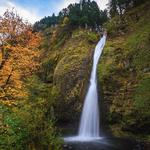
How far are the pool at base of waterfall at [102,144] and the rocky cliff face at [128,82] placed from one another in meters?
2.01

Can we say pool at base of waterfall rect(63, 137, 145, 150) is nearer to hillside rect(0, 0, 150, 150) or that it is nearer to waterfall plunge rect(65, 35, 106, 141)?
hillside rect(0, 0, 150, 150)

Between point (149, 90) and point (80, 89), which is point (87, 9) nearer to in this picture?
point (80, 89)

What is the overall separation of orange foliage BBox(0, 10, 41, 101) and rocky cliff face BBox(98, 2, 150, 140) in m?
13.7

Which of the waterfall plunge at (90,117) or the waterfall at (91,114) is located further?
the waterfall at (91,114)

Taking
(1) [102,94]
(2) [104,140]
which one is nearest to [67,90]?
(1) [102,94]

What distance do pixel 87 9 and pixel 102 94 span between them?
96.7 feet

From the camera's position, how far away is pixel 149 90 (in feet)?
96.4

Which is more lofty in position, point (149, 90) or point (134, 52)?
point (134, 52)

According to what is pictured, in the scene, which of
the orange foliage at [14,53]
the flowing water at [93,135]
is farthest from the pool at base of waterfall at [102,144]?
the orange foliage at [14,53]

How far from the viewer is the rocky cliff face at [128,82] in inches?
1131

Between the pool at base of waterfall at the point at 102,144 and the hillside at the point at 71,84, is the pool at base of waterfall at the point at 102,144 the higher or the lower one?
the lower one

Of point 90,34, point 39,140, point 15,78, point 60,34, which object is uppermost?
point 60,34

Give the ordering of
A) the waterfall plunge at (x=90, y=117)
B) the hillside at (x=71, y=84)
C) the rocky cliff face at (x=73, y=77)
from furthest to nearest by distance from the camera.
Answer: the rocky cliff face at (x=73, y=77)
the waterfall plunge at (x=90, y=117)
the hillside at (x=71, y=84)

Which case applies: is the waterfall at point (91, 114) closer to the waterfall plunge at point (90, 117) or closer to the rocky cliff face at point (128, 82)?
the waterfall plunge at point (90, 117)
